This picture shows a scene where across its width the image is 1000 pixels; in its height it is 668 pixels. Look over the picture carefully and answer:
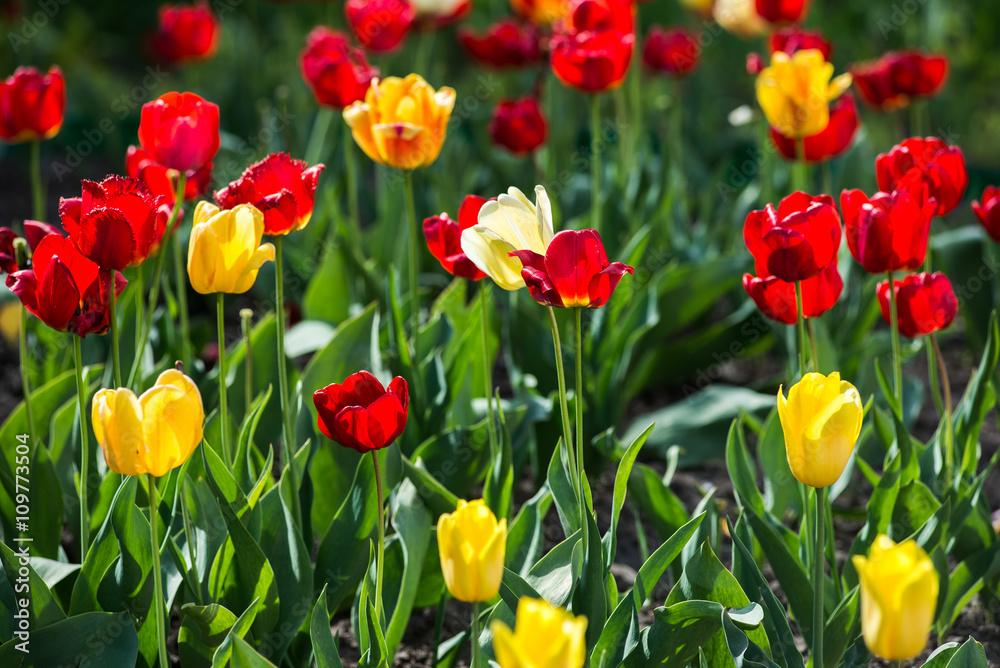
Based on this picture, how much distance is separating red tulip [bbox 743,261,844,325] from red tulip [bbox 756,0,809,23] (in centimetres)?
140

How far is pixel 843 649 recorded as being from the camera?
4.39 ft

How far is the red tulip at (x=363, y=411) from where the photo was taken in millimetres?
1075

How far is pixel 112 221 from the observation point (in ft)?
3.67

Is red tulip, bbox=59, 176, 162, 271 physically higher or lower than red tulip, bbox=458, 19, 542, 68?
higher

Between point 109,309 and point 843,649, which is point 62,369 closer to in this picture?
point 109,309

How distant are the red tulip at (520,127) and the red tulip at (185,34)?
4.20ft

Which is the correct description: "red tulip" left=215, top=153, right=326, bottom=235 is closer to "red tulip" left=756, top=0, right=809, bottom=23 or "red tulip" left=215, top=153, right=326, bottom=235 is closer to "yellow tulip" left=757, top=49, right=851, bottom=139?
"yellow tulip" left=757, top=49, right=851, bottom=139

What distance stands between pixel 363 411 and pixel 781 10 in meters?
1.91

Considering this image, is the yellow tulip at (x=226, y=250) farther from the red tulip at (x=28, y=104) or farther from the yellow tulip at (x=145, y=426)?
the red tulip at (x=28, y=104)

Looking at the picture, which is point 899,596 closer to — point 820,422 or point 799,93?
point 820,422

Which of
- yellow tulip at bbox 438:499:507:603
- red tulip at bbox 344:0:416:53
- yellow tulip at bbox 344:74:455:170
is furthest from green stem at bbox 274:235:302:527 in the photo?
red tulip at bbox 344:0:416:53

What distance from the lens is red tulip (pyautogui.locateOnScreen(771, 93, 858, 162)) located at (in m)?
1.97

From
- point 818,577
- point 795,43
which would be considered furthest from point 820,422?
point 795,43

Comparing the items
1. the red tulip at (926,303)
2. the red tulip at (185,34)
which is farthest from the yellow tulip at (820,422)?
the red tulip at (185,34)
